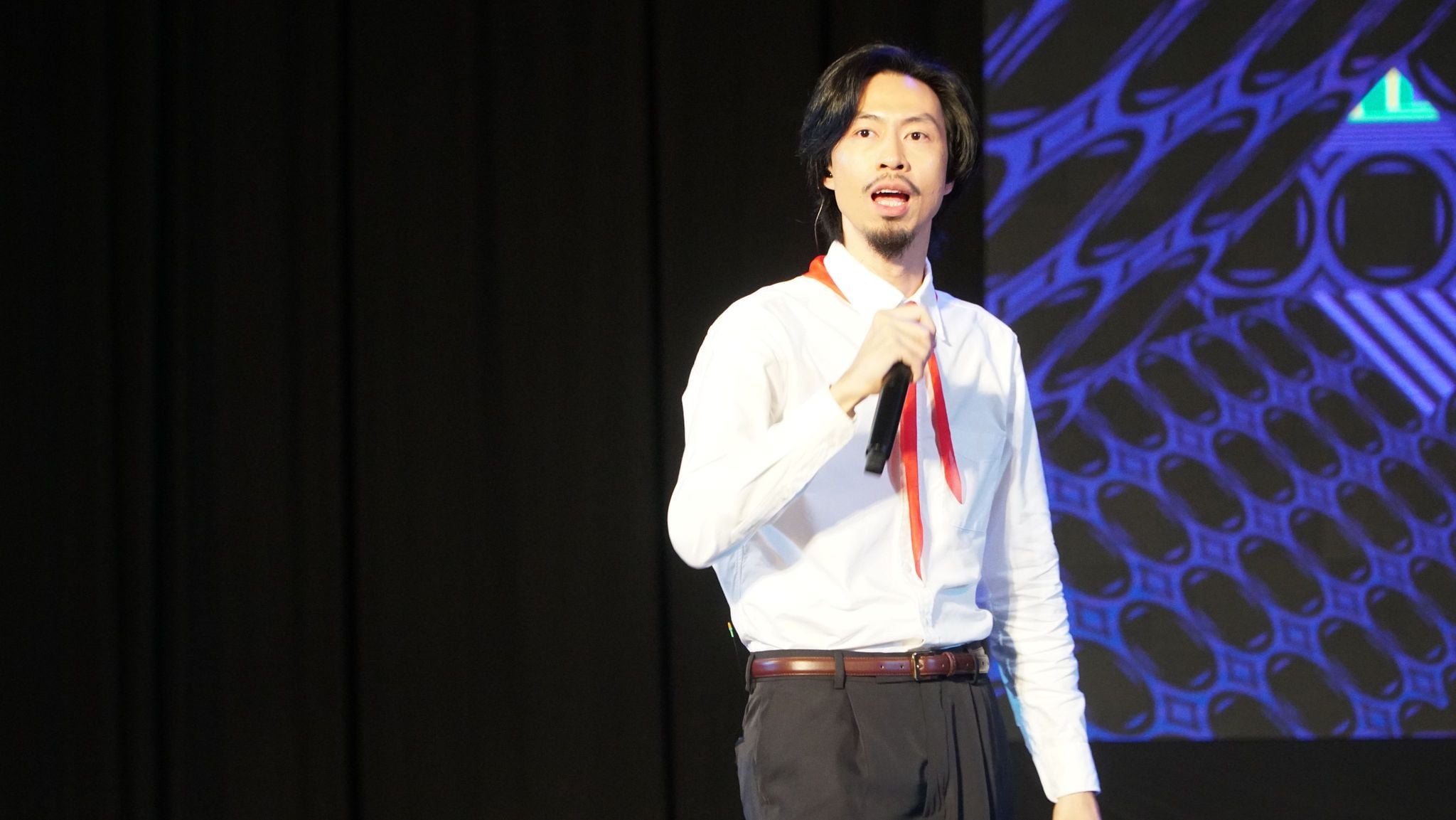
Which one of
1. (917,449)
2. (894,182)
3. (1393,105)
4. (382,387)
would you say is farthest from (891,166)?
(1393,105)

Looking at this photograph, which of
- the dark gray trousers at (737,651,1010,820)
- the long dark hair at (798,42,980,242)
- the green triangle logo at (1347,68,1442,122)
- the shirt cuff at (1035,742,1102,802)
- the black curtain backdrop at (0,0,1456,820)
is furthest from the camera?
the green triangle logo at (1347,68,1442,122)

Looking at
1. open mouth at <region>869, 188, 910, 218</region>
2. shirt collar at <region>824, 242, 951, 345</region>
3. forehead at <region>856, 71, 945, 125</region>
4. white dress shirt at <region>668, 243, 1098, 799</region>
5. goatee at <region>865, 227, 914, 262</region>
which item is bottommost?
white dress shirt at <region>668, 243, 1098, 799</region>

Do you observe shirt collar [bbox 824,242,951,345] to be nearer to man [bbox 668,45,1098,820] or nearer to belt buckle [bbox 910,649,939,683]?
man [bbox 668,45,1098,820]

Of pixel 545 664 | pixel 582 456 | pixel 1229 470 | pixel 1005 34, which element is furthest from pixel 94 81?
pixel 1229 470

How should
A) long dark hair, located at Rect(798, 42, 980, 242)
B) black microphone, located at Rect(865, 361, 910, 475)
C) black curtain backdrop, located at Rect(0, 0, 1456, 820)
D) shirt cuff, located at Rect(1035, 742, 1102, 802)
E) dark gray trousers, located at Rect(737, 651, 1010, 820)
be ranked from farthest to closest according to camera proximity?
1. black curtain backdrop, located at Rect(0, 0, 1456, 820)
2. long dark hair, located at Rect(798, 42, 980, 242)
3. shirt cuff, located at Rect(1035, 742, 1102, 802)
4. dark gray trousers, located at Rect(737, 651, 1010, 820)
5. black microphone, located at Rect(865, 361, 910, 475)

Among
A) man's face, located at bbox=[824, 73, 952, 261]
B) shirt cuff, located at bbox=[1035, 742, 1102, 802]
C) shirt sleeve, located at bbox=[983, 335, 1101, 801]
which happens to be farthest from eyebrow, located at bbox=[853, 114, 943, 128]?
shirt cuff, located at bbox=[1035, 742, 1102, 802]

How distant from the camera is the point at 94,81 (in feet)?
10.3

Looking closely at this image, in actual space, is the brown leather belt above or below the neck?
below

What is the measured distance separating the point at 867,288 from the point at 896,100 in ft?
0.73

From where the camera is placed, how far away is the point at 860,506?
135 centimetres

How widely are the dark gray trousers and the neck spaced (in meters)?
0.42

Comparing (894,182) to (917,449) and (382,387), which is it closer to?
(917,449)

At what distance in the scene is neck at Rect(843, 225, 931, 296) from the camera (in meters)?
1.45

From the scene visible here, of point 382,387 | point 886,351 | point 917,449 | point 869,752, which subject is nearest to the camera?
point 886,351
